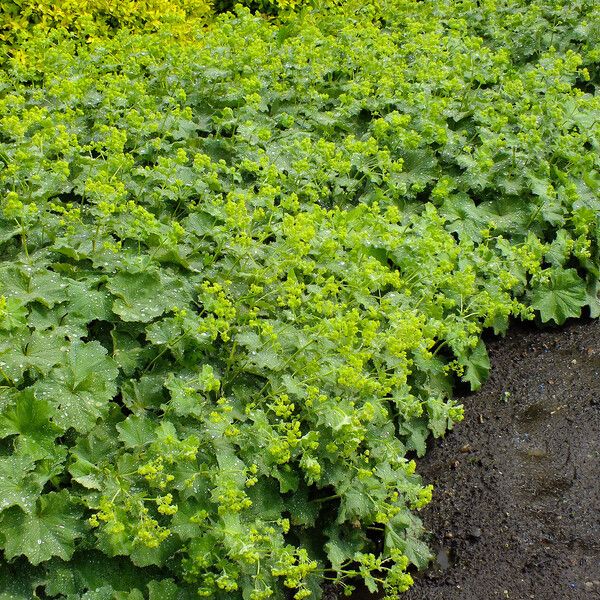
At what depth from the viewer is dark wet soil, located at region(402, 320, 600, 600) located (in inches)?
158

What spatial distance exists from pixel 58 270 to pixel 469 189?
112 inches

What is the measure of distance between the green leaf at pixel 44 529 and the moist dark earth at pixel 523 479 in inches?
59.0

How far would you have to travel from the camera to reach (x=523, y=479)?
446 centimetres

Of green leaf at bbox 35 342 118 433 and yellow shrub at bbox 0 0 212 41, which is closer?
green leaf at bbox 35 342 118 433

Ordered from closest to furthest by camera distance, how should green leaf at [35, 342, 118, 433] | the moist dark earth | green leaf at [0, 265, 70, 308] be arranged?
green leaf at [35, 342, 118, 433] → green leaf at [0, 265, 70, 308] → the moist dark earth

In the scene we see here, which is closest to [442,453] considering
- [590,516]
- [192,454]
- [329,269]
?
[590,516]

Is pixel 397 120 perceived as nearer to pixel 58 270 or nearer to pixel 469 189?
pixel 469 189

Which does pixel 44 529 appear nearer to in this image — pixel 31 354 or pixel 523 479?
pixel 31 354

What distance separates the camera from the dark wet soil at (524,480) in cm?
402

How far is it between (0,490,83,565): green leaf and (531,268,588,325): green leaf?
10.5 feet

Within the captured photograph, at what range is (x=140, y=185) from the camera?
4.83 metres

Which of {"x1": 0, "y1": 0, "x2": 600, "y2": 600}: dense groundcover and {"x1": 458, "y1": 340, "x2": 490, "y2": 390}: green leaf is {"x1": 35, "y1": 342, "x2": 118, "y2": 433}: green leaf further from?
{"x1": 458, "y1": 340, "x2": 490, "y2": 390}: green leaf

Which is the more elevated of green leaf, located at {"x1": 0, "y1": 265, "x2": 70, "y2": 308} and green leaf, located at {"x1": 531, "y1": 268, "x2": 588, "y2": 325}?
green leaf, located at {"x1": 531, "y1": 268, "x2": 588, "y2": 325}

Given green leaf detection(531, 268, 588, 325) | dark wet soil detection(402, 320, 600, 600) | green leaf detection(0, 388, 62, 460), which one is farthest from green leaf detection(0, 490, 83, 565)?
green leaf detection(531, 268, 588, 325)
